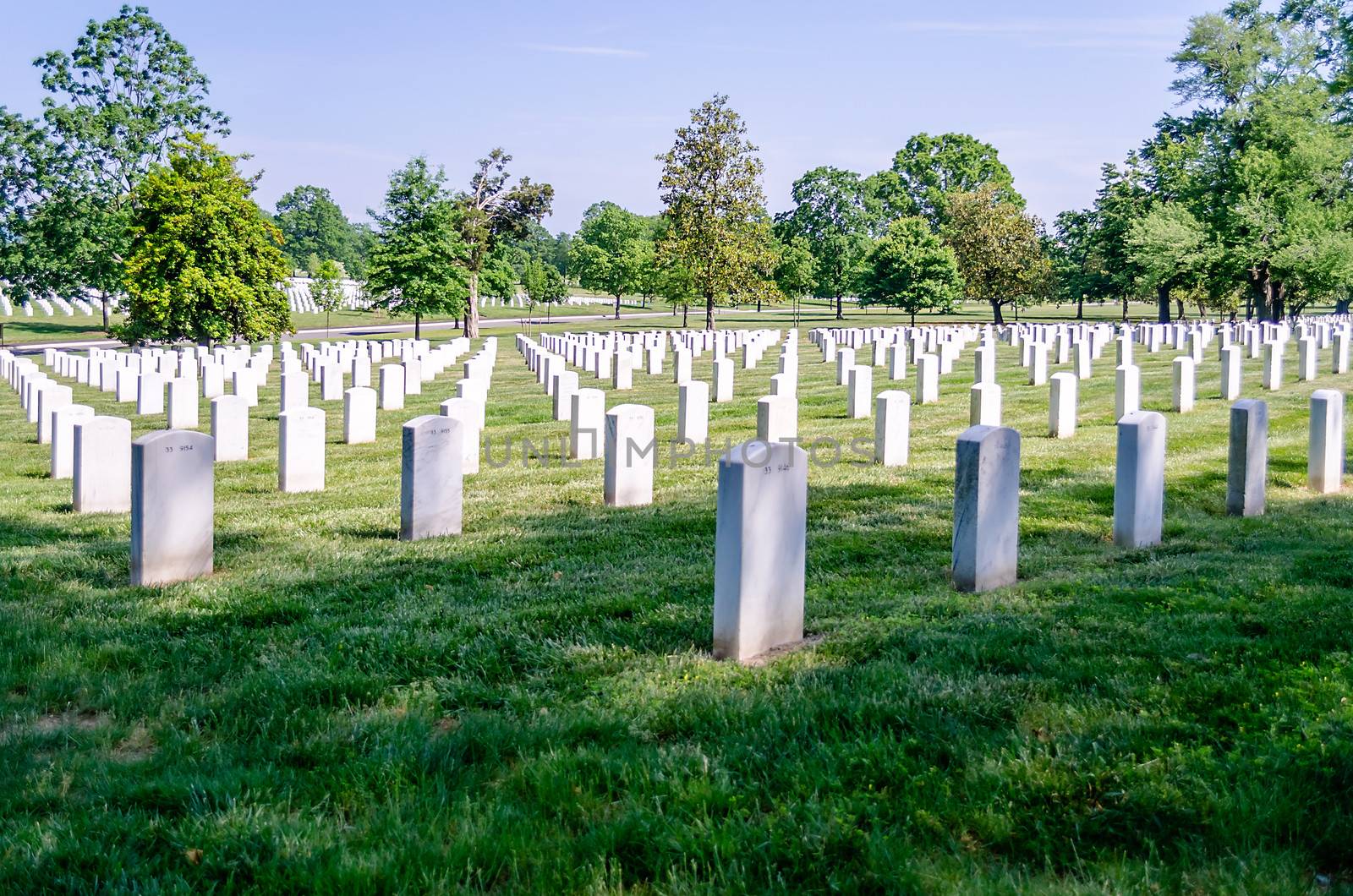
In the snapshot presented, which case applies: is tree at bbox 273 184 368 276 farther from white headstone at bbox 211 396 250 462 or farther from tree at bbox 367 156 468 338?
white headstone at bbox 211 396 250 462

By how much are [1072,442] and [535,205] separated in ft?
172

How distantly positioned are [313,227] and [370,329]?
7833cm

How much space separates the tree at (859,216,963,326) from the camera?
223 feet

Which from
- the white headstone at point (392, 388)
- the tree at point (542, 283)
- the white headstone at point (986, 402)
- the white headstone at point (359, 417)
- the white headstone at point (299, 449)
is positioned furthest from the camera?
the tree at point (542, 283)

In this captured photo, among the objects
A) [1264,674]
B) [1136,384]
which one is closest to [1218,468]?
[1136,384]

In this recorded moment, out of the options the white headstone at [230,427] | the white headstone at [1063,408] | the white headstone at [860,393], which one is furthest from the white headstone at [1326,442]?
the white headstone at [230,427]

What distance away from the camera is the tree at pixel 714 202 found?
161 ft

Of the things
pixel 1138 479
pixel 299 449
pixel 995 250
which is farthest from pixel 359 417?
pixel 995 250

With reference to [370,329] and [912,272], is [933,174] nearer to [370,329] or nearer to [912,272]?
[912,272]

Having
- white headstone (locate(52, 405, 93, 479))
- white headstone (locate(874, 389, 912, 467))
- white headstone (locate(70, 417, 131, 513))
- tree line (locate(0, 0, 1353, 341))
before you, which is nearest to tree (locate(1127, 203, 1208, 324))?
tree line (locate(0, 0, 1353, 341))

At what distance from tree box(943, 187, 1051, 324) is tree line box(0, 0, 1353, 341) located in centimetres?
16

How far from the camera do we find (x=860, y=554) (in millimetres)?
7387

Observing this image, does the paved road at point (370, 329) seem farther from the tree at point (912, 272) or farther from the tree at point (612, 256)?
the tree at point (912, 272)

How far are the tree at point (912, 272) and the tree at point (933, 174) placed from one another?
1992cm
